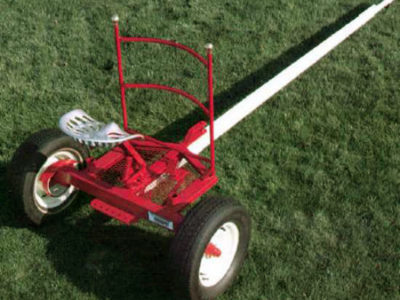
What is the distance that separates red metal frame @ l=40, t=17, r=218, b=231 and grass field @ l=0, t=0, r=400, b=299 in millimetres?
415

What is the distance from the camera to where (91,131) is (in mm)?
3822

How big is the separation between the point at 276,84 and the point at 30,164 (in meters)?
2.30

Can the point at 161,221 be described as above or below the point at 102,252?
above

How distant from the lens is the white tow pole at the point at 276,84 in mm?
4746

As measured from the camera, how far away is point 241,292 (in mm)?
3875

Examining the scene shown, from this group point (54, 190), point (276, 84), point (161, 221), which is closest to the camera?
point (161, 221)

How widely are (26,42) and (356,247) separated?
14.1 ft

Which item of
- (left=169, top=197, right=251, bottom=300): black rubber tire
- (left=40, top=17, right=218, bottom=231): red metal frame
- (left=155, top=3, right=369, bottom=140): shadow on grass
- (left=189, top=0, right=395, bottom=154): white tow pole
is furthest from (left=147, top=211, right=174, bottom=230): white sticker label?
(left=155, top=3, right=369, bottom=140): shadow on grass

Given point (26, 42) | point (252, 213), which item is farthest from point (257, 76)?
point (26, 42)

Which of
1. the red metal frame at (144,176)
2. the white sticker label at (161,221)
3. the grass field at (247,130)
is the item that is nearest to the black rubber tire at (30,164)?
the red metal frame at (144,176)

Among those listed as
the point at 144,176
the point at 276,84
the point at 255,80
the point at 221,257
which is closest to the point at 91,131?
the point at 144,176

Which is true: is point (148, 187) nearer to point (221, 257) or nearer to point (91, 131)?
point (91, 131)

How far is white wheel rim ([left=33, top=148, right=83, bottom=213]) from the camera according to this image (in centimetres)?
420

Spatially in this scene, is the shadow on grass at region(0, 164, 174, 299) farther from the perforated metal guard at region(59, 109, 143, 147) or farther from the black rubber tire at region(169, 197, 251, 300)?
the perforated metal guard at region(59, 109, 143, 147)
